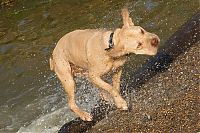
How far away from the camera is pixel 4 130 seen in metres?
Result: 9.77

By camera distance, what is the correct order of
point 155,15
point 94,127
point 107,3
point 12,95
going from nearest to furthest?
point 94,127, point 12,95, point 155,15, point 107,3

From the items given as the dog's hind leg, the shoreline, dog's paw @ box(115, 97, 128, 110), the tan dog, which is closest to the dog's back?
the tan dog

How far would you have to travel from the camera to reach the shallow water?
9.82 meters

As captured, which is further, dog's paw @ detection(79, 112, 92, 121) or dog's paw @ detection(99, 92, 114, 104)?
dog's paw @ detection(99, 92, 114, 104)

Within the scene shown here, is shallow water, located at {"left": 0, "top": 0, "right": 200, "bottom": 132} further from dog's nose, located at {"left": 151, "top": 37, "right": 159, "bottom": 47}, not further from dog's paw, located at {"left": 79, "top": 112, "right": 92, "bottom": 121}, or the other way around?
dog's nose, located at {"left": 151, "top": 37, "right": 159, "bottom": 47}

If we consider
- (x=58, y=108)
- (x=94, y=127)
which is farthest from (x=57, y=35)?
(x=94, y=127)

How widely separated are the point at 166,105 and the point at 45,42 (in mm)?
7527

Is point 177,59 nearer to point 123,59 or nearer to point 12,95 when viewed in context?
point 123,59

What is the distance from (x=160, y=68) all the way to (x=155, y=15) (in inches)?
191

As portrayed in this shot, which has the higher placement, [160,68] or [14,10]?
[160,68]

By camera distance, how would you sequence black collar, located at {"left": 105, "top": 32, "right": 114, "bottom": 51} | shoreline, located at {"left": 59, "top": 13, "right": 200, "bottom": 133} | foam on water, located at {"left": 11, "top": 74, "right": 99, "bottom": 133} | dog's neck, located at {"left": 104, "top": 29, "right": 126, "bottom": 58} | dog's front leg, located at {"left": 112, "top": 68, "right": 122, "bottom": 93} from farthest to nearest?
1. foam on water, located at {"left": 11, "top": 74, "right": 99, "bottom": 133}
2. shoreline, located at {"left": 59, "top": 13, "right": 200, "bottom": 133}
3. dog's front leg, located at {"left": 112, "top": 68, "right": 122, "bottom": 93}
4. black collar, located at {"left": 105, "top": 32, "right": 114, "bottom": 51}
5. dog's neck, located at {"left": 104, "top": 29, "right": 126, "bottom": 58}

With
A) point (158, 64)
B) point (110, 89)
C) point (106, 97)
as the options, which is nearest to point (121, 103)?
point (110, 89)

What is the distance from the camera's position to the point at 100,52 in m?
6.72

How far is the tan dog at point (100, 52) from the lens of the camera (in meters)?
6.14
